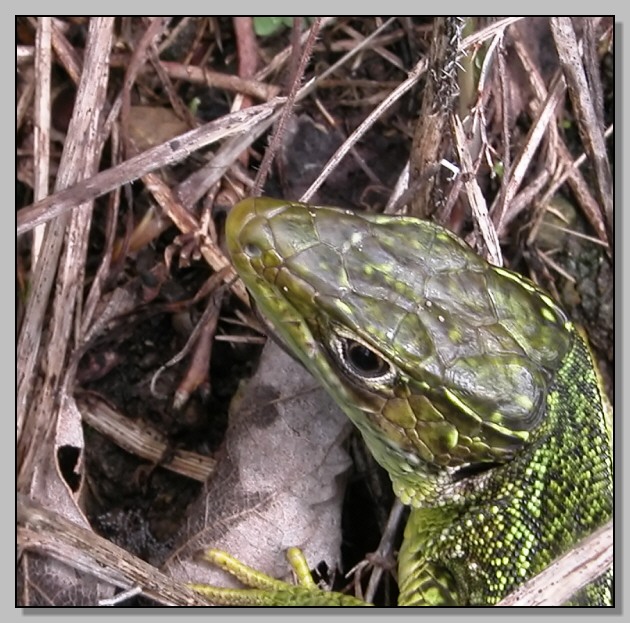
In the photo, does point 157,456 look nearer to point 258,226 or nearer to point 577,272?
point 258,226

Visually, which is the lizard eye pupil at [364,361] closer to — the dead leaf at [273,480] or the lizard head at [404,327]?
the lizard head at [404,327]

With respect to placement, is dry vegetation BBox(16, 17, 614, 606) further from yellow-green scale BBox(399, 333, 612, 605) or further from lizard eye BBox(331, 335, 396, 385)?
lizard eye BBox(331, 335, 396, 385)

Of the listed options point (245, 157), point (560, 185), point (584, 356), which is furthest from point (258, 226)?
point (560, 185)

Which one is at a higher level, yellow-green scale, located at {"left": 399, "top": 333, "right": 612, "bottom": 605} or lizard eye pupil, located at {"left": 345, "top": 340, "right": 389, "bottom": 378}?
lizard eye pupil, located at {"left": 345, "top": 340, "right": 389, "bottom": 378}

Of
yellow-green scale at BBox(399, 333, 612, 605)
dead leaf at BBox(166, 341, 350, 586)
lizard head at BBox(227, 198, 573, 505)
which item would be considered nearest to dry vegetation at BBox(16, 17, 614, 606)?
dead leaf at BBox(166, 341, 350, 586)

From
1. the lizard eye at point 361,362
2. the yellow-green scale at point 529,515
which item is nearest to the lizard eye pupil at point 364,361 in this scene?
the lizard eye at point 361,362
